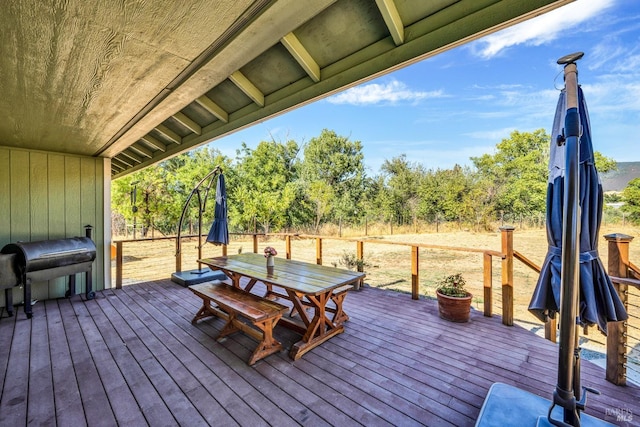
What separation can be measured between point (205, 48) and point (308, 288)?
82.2 inches

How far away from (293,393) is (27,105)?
338 cm

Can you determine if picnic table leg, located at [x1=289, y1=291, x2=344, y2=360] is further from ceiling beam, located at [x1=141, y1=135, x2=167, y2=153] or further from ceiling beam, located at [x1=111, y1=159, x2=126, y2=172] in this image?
ceiling beam, located at [x1=111, y1=159, x2=126, y2=172]

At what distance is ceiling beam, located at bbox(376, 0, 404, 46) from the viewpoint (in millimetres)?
1501

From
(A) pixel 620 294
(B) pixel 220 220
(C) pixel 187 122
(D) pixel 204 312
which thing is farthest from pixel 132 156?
(A) pixel 620 294

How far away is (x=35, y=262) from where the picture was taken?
3.49 meters

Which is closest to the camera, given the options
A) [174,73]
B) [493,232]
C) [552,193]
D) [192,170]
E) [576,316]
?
[576,316]

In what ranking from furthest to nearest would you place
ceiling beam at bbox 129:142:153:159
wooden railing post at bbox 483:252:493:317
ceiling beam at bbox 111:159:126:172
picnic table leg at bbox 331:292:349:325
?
ceiling beam at bbox 111:159:126:172, ceiling beam at bbox 129:142:153:159, wooden railing post at bbox 483:252:493:317, picnic table leg at bbox 331:292:349:325

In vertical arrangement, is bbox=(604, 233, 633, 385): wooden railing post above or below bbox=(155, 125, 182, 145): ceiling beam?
below

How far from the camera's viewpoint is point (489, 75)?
15.6 m

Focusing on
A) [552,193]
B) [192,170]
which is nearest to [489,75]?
[192,170]

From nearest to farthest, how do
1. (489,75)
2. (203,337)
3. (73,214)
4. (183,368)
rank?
(183,368)
(203,337)
(73,214)
(489,75)

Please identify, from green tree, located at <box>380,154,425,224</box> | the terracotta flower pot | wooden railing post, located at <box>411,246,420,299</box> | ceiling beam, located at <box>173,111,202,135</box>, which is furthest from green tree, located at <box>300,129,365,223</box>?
the terracotta flower pot

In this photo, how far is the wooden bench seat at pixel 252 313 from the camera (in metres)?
2.51

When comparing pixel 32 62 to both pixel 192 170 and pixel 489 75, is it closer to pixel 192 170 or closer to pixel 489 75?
pixel 192 170
